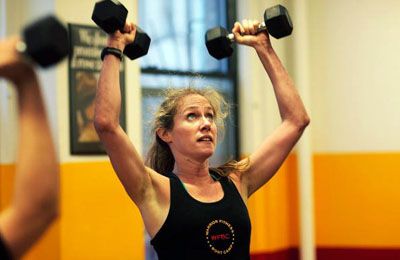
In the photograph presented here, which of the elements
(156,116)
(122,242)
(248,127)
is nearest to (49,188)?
(156,116)

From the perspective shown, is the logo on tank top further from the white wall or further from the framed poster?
the white wall

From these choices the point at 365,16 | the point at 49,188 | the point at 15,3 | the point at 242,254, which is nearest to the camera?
the point at 49,188

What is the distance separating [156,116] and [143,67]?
1.86m

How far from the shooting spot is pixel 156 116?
7.93 feet

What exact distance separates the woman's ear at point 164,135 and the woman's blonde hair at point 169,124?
0.04ft

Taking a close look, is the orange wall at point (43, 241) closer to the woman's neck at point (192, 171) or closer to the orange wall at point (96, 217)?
the orange wall at point (96, 217)

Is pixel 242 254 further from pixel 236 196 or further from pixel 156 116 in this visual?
pixel 156 116

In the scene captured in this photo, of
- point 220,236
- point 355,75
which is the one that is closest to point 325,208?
point 355,75

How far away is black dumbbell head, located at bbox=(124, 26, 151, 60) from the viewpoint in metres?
2.20

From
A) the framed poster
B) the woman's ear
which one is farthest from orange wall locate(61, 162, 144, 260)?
the woman's ear

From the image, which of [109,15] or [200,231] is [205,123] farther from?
[109,15]

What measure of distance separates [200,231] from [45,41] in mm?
1140

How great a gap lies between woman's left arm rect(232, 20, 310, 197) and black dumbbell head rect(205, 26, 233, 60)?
2.7 inches

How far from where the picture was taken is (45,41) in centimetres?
106
